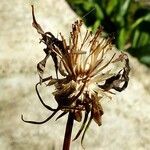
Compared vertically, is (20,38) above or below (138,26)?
below

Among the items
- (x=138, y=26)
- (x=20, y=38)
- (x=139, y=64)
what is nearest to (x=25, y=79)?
(x=20, y=38)

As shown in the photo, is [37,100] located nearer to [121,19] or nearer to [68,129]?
[68,129]

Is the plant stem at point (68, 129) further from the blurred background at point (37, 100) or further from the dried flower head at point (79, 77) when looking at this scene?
the blurred background at point (37, 100)

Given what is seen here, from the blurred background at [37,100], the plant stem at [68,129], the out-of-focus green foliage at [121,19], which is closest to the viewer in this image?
the plant stem at [68,129]

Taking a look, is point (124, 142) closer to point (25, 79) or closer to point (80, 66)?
point (25, 79)

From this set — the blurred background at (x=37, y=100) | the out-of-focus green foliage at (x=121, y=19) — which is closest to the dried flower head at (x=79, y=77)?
the blurred background at (x=37, y=100)

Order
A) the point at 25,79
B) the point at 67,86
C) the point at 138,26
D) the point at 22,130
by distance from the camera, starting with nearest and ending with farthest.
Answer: the point at 67,86, the point at 22,130, the point at 25,79, the point at 138,26

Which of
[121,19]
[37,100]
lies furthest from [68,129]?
[121,19]
